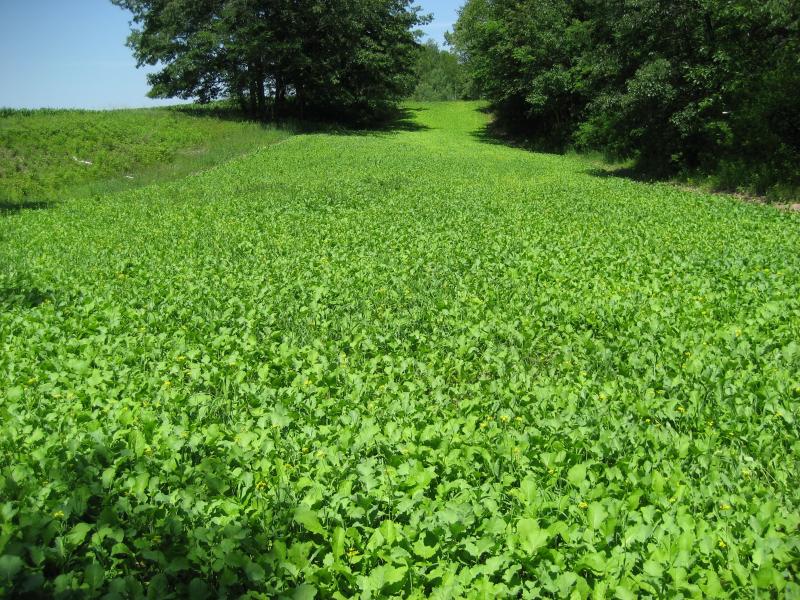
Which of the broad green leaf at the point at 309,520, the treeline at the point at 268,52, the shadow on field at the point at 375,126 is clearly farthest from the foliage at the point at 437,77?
the broad green leaf at the point at 309,520

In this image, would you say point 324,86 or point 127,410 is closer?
point 127,410

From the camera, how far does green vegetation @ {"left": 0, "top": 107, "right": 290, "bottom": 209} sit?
23.8 meters

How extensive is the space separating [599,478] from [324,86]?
152 ft

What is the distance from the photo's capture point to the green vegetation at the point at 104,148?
23.8 m

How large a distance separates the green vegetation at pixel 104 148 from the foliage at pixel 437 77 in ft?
256

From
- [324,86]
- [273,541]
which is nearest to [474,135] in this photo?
[324,86]

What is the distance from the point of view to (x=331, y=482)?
4172 millimetres

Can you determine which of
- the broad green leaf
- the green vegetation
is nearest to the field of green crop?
the broad green leaf

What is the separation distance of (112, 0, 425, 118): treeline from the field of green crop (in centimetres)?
3313

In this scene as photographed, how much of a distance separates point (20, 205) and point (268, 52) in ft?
84.1

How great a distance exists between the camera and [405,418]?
512cm

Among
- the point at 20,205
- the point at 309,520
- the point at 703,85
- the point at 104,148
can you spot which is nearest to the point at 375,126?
the point at 104,148

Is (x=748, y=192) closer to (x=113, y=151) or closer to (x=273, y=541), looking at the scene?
(x=273, y=541)

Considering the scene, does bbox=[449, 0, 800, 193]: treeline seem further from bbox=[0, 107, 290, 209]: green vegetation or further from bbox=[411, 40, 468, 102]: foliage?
bbox=[411, 40, 468, 102]: foliage
